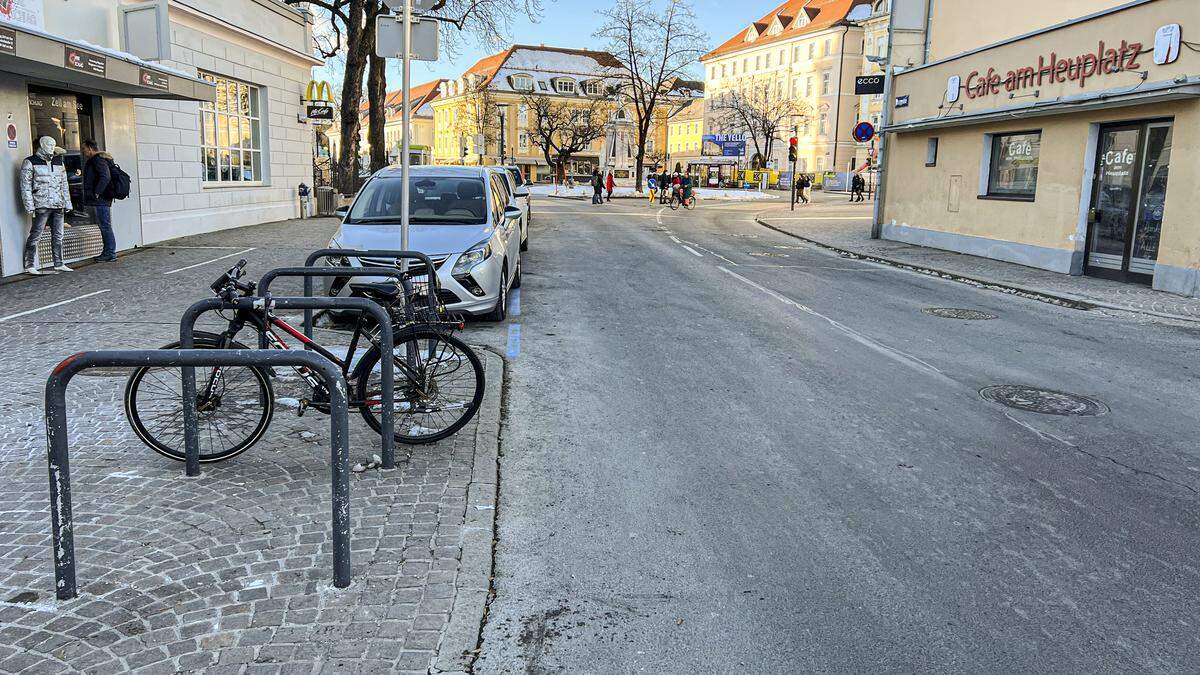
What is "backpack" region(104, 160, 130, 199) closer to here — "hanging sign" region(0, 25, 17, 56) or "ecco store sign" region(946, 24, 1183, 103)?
"hanging sign" region(0, 25, 17, 56)

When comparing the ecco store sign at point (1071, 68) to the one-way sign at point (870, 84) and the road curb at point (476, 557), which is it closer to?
the one-way sign at point (870, 84)

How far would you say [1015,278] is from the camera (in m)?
14.9

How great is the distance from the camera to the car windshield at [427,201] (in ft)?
34.2

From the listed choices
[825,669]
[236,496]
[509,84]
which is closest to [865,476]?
[825,669]

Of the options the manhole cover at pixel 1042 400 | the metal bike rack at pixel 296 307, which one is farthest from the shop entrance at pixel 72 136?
the manhole cover at pixel 1042 400

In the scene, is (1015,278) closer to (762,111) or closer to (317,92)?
(317,92)

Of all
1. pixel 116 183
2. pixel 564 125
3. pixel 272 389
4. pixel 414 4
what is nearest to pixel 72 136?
pixel 116 183

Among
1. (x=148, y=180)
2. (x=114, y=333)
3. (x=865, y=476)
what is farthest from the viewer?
(x=148, y=180)

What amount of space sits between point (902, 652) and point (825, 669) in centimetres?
35

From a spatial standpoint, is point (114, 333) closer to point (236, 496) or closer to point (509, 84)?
point (236, 496)

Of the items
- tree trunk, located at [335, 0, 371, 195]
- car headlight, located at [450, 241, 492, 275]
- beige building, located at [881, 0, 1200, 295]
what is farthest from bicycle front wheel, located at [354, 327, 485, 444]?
tree trunk, located at [335, 0, 371, 195]

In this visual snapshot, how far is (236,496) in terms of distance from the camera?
456 cm

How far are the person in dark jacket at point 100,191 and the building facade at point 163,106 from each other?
0.34 meters

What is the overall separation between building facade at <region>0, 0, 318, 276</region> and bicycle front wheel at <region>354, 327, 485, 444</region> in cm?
757
